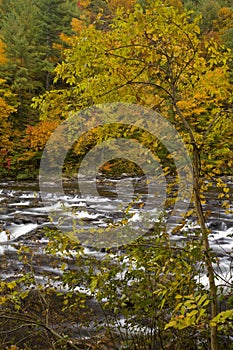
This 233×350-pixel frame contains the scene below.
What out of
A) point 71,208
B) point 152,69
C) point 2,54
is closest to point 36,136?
point 2,54

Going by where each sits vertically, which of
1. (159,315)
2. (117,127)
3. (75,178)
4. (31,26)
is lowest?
(159,315)

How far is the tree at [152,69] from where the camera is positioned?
2.75 m

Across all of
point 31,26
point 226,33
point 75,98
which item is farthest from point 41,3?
point 75,98

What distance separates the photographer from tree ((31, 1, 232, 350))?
2.75 m

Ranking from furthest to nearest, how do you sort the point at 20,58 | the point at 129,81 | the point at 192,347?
the point at 20,58
the point at 192,347
the point at 129,81

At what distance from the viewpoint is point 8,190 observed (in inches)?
712

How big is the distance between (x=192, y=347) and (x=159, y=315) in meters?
0.69

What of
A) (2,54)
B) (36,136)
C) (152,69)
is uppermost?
(2,54)

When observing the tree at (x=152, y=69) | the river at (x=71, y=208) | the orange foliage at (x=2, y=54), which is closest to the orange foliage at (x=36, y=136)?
the river at (x=71, y=208)

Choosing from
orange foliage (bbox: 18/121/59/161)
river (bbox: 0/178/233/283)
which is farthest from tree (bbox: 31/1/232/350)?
orange foliage (bbox: 18/121/59/161)

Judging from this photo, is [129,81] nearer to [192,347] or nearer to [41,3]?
[192,347]

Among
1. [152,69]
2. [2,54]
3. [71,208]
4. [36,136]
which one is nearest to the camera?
[152,69]

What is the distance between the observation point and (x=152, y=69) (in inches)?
119

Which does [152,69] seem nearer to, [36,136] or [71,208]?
[71,208]
